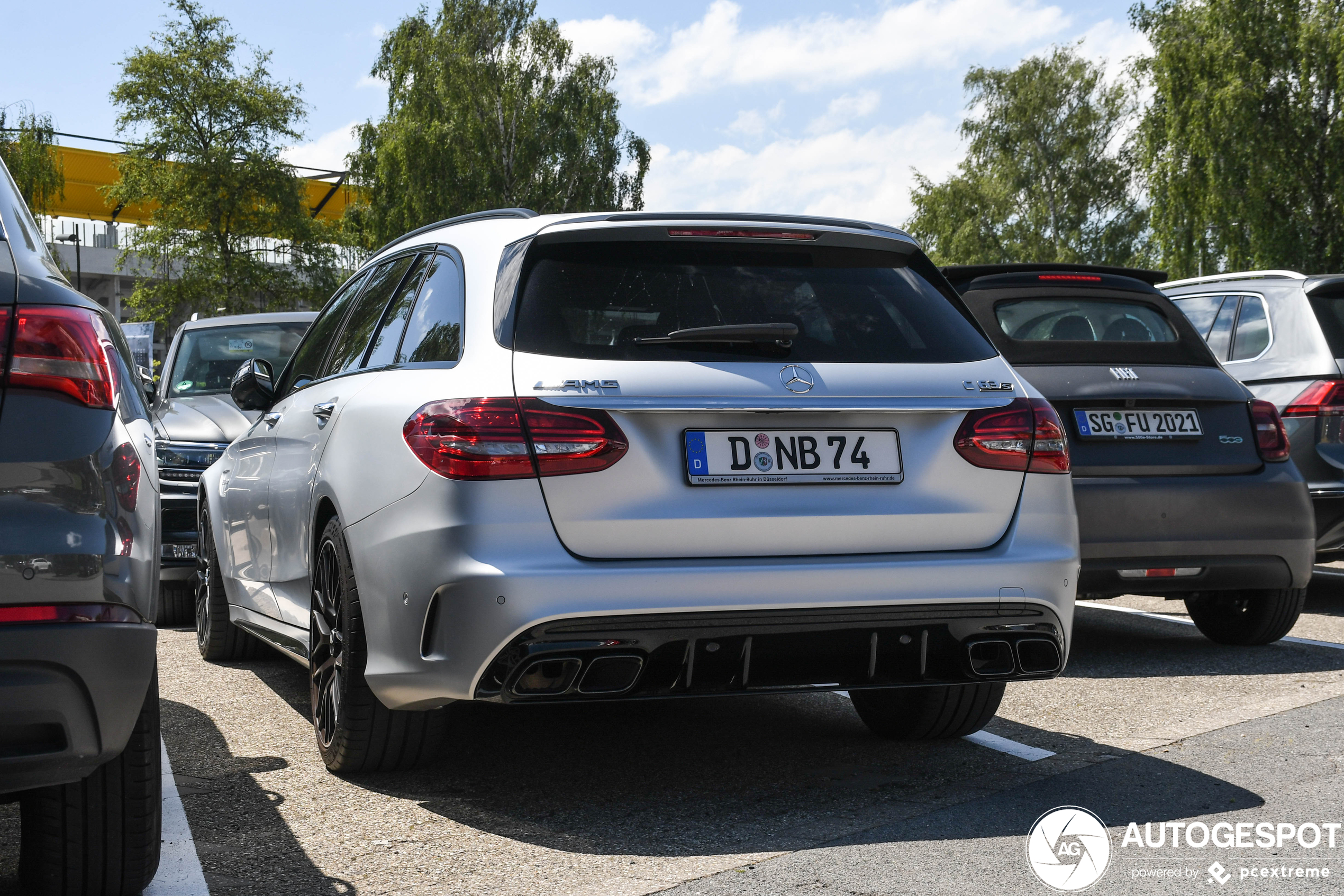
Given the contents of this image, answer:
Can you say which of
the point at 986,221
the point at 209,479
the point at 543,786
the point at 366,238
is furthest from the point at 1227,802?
the point at 986,221

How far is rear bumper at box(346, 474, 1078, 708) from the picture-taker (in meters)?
3.37

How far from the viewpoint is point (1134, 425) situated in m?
5.94

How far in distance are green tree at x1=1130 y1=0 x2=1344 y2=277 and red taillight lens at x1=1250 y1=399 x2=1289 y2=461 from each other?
27.7 m

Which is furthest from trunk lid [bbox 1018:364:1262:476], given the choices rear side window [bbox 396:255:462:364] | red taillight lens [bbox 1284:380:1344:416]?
rear side window [bbox 396:255:462:364]

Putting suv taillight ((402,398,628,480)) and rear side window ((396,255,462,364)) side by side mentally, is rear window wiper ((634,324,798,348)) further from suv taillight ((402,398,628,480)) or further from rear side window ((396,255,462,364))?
rear side window ((396,255,462,364))

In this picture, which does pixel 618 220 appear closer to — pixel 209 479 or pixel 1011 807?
pixel 1011 807

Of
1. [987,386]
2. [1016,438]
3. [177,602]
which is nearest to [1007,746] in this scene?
[1016,438]

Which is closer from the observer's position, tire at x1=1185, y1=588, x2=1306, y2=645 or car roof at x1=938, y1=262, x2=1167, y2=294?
tire at x1=1185, y1=588, x2=1306, y2=645

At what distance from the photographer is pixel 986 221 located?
52.3 meters

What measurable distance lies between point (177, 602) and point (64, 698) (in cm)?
598

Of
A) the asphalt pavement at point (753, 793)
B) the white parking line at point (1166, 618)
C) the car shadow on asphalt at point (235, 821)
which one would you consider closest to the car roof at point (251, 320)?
the asphalt pavement at point (753, 793)

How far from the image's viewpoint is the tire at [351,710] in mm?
3910

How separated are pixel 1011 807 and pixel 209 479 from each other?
13.9 ft

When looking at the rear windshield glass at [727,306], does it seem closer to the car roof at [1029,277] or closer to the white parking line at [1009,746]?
the white parking line at [1009,746]
